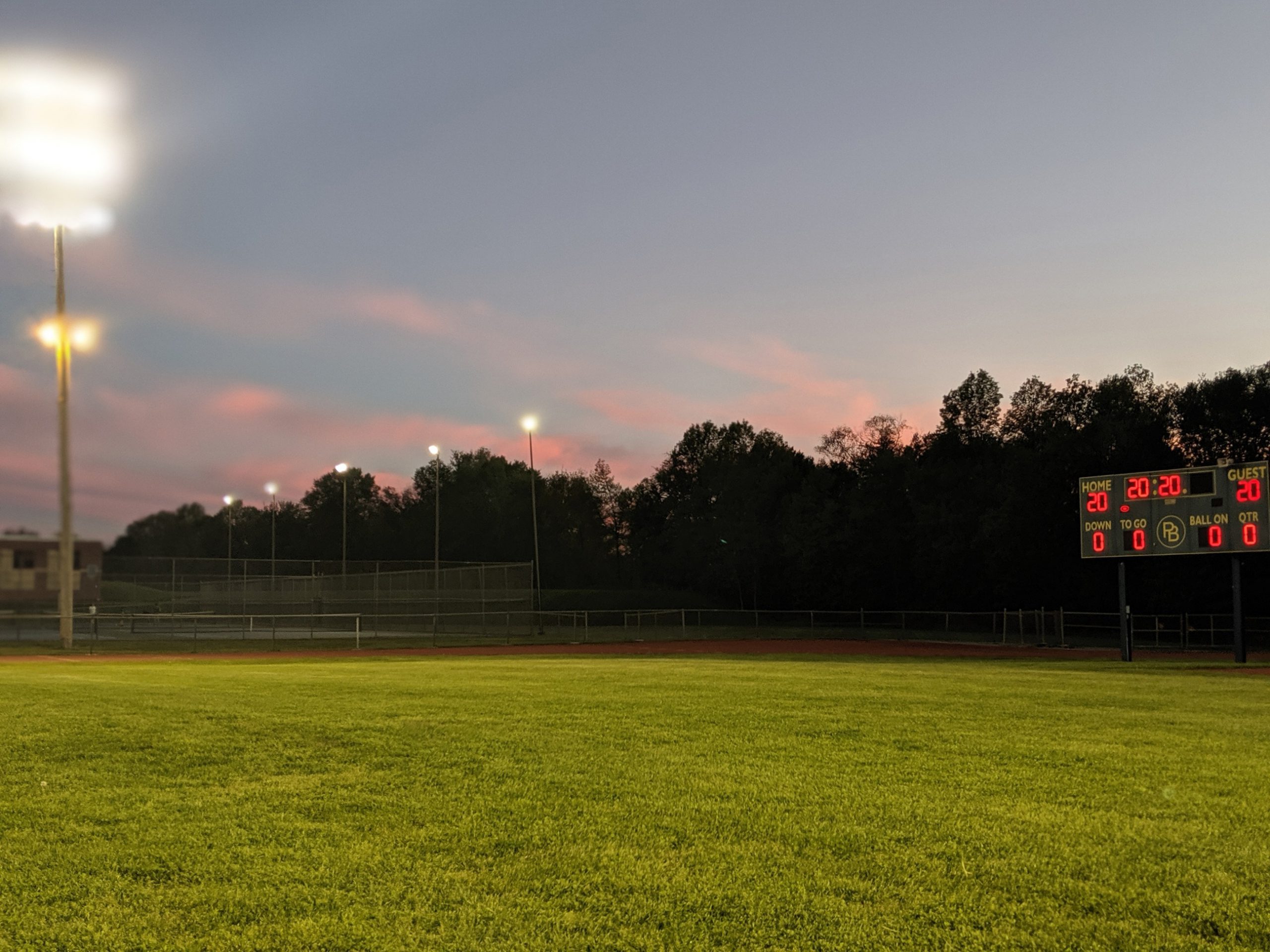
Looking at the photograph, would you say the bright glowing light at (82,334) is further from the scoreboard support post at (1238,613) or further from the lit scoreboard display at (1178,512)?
the scoreboard support post at (1238,613)

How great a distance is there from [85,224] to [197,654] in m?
13.2

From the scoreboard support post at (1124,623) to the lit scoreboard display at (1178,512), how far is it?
2.45 ft

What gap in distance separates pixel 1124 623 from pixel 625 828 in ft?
87.3

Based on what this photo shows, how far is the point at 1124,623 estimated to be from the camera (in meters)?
28.5

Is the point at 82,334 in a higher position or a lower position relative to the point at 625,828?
higher

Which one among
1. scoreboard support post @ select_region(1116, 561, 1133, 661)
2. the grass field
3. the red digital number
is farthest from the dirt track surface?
the grass field

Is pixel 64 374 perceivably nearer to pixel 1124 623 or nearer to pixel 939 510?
pixel 1124 623

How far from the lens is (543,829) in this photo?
5.89 m

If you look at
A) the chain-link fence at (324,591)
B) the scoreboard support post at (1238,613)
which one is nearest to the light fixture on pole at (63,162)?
the chain-link fence at (324,591)

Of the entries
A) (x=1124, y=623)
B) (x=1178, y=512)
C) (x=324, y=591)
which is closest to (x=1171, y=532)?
(x=1178, y=512)

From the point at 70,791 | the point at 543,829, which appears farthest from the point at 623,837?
the point at 70,791

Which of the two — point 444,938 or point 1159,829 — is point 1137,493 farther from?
point 444,938

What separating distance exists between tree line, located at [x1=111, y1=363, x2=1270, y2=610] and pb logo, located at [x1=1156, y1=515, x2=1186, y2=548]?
2281 cm

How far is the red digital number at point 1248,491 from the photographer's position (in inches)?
1021
